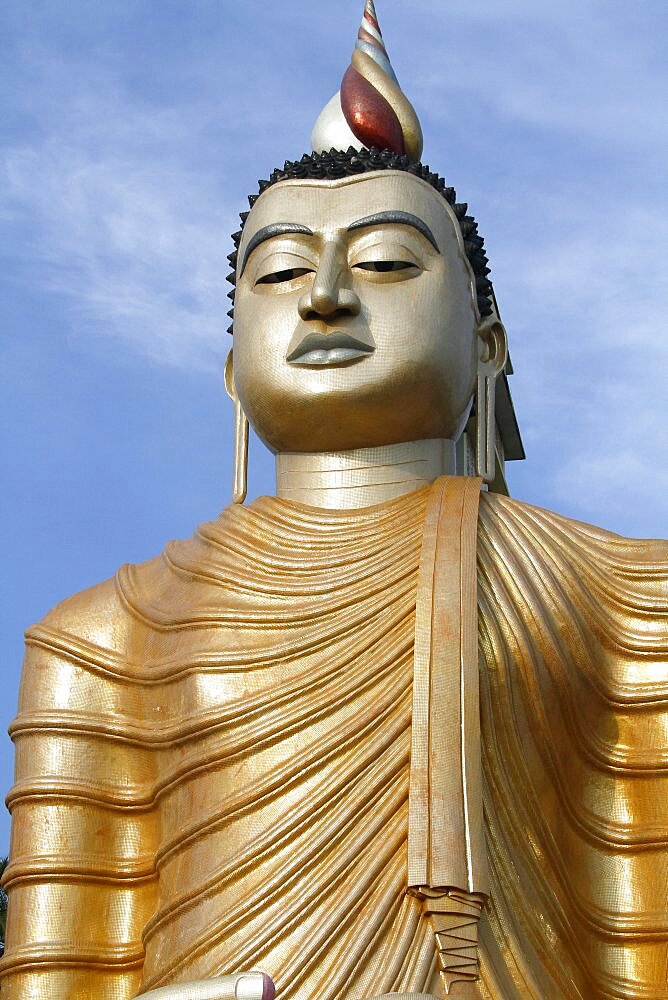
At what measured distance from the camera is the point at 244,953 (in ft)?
16.1

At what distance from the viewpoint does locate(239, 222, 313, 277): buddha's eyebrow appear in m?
5.96

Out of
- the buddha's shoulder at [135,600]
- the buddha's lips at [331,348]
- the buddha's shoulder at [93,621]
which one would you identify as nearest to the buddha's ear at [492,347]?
the buddha's lips at [331,348]

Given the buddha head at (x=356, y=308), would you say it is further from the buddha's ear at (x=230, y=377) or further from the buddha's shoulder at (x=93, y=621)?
the buddha's shoulder at (x=93, y=621)

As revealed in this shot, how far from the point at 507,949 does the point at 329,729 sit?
758mm

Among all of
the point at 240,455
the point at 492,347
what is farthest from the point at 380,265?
the point at 240,455

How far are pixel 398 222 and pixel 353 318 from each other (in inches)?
14.6

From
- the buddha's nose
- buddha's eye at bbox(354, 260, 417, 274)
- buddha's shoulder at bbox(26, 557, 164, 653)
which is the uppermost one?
buddha's eye at bbox(354, 260, 417, 274)

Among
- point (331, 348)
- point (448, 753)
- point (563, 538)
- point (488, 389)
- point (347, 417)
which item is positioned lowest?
point (448, 753)

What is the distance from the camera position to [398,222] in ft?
19.6

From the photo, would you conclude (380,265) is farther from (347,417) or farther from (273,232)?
(347,417)

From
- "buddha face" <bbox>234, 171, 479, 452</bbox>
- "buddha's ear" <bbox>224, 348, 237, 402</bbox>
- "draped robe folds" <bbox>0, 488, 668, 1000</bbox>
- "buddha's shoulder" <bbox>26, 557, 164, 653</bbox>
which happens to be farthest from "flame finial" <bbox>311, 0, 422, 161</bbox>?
"buddha's shoulder" <bbox>26, 557, 164, 653</bbox>

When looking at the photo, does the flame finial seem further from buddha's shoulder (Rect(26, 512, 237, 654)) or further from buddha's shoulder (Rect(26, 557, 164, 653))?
buddha's shoulder (Rect(26, 557, 164, 653))

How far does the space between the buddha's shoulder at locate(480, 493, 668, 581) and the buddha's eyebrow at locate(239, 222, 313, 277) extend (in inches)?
39.9

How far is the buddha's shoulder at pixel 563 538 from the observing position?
5672mm
